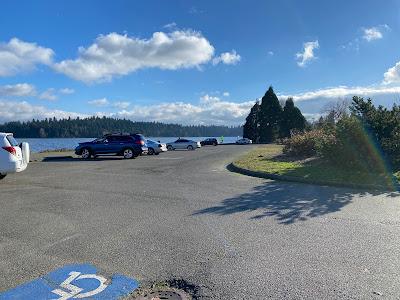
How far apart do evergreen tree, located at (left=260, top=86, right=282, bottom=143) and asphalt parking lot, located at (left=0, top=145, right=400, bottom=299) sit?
227 ft

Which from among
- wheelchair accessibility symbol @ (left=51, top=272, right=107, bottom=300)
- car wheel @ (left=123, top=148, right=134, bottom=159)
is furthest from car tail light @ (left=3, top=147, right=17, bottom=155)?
car wheel @ (left=123, top=148, right=134, bottom=159)

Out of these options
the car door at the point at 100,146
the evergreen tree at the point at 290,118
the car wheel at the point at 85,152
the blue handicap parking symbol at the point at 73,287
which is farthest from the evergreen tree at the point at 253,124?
the blue handicap parking symbol at the point at 73,287

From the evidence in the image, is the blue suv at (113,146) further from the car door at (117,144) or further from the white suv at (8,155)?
the white suv at (8,155)

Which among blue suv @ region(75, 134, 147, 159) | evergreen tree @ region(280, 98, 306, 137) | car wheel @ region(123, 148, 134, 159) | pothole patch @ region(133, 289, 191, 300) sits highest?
evergreen tree @ region(280, 98, 306, 137)

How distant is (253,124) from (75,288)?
79337mm

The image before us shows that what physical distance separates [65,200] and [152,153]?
2365 cm

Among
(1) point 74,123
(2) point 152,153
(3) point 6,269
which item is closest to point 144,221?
(3) point 6,269

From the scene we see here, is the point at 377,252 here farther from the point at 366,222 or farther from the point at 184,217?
the point at 184,217

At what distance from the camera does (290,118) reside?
264 feet

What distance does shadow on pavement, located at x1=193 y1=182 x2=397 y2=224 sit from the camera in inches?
322

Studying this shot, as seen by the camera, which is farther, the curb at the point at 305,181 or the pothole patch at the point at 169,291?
the curb at the point at 305,181

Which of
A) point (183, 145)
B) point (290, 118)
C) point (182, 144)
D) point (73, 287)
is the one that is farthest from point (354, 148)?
point (290, 118)

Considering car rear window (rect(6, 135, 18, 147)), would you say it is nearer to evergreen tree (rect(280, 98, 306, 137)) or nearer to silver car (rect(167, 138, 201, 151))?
silver car (rect(167, 138, 201, 151))

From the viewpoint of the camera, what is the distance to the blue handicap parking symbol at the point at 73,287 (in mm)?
4230
